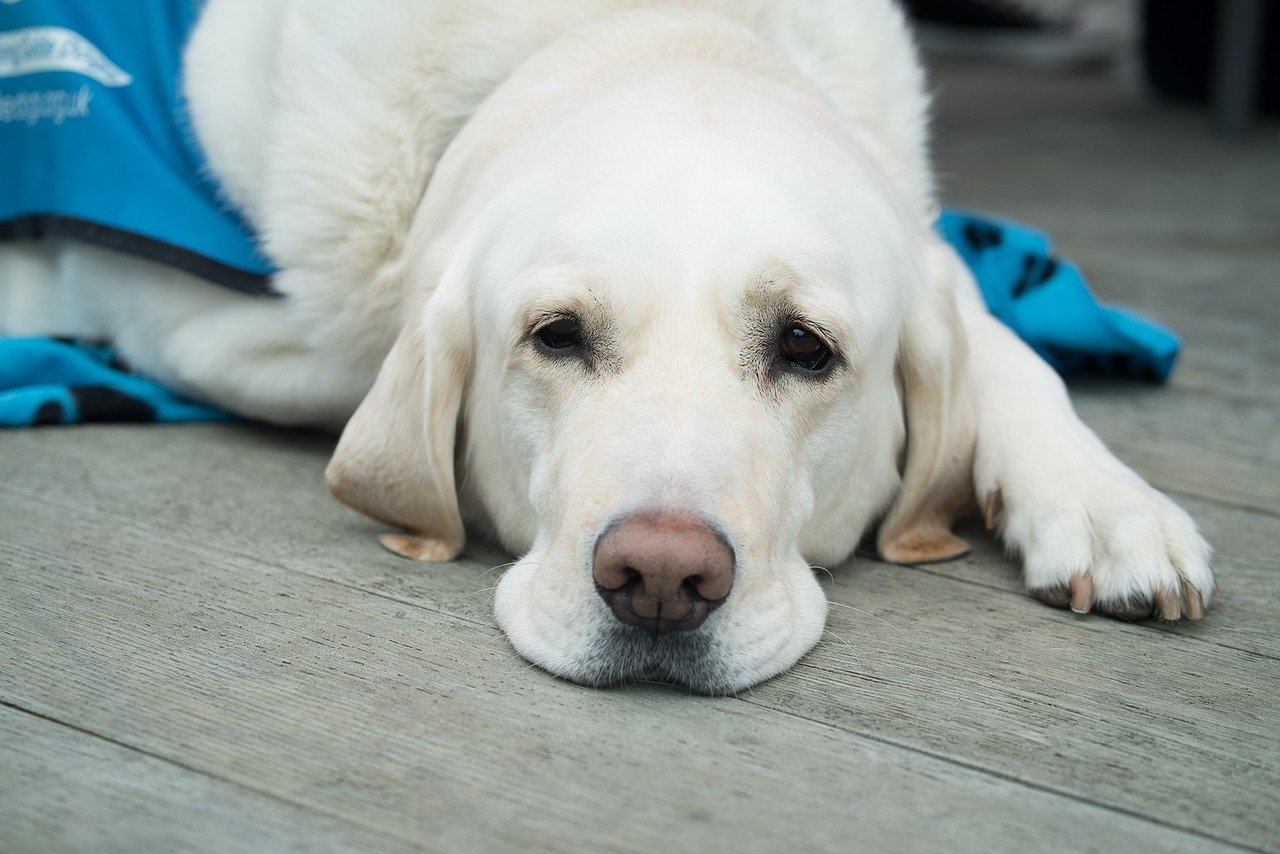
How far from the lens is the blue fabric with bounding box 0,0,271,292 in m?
2.93

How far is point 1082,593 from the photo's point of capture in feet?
7.08

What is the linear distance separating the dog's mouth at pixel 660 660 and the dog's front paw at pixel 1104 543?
2.15 ft

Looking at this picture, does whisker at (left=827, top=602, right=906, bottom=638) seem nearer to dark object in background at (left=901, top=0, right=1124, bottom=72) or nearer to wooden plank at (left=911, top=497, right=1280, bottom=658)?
wooden plank at (left=911, top=497, right=1280, bottom=658)

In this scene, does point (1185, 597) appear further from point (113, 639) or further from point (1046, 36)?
point (1046, 36)

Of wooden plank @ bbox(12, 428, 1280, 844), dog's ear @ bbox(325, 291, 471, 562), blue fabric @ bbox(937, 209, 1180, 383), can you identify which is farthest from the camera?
blue fabric @ bbox(937, 209, 1180, 383)

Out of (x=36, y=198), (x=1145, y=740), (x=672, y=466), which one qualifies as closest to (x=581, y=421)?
(x=672, y=466)

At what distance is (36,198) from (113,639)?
159 cm

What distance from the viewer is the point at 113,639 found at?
1.93 m

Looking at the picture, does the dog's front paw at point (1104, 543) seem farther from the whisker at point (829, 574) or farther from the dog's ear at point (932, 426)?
the whisker at point (829, 574)

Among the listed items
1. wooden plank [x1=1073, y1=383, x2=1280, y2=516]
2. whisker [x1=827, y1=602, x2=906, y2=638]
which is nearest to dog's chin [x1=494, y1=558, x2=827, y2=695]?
whisker [x1=827, y1=602, x2=906, y2=638]

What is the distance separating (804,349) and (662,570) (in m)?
0.51

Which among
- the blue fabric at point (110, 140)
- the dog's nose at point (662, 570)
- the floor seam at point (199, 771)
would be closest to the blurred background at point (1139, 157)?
the dog's nose at point (662, 570)

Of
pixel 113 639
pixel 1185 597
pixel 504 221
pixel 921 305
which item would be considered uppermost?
pixel 504 221

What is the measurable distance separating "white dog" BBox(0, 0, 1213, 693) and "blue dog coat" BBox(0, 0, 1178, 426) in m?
0.11
